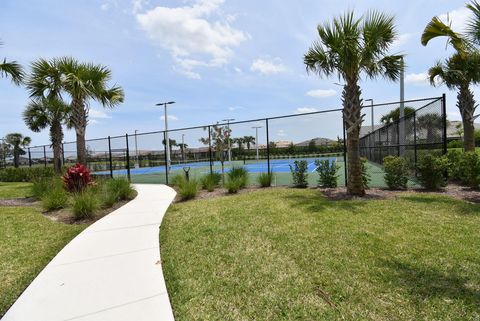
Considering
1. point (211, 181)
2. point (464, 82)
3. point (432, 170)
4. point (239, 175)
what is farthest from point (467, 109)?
point (211, 181)

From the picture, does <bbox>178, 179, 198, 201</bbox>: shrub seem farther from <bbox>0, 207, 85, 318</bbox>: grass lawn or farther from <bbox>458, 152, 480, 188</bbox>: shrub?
<bbox>458, 152, 480, 188</bbox>: shrub

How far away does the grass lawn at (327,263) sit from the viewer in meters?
2.80

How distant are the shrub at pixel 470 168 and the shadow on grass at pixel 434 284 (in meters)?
6.39

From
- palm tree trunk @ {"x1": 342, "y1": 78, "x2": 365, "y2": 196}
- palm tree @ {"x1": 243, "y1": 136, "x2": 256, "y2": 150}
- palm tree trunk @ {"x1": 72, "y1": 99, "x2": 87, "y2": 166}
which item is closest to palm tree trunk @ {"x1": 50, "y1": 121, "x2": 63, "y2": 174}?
palm tree trunk @ {"x1": 72, "y1": 99, "x2": 87, "y2": 166}

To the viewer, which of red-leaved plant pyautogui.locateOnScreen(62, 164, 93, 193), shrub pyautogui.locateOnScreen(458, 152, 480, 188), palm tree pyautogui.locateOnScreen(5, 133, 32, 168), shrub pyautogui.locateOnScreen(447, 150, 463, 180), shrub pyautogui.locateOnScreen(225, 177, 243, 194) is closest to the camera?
shrub pyautogui.locateOnScreen(458, 152, 480, 188)

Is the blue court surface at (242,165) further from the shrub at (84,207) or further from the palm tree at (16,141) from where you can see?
the palm tree at (16,141)

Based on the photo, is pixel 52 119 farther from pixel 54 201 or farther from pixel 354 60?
pixel 354 60

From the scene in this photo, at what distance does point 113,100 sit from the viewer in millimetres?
12359

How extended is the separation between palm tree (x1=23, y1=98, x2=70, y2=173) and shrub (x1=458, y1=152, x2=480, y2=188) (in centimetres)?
1868

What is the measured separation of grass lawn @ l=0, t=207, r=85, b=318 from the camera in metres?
3.58

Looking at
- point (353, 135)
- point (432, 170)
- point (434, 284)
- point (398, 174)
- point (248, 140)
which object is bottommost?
point (434, 284)

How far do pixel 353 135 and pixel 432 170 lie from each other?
2584 millimetres

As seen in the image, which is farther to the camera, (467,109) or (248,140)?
(248,140)

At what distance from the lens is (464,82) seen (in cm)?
1170
